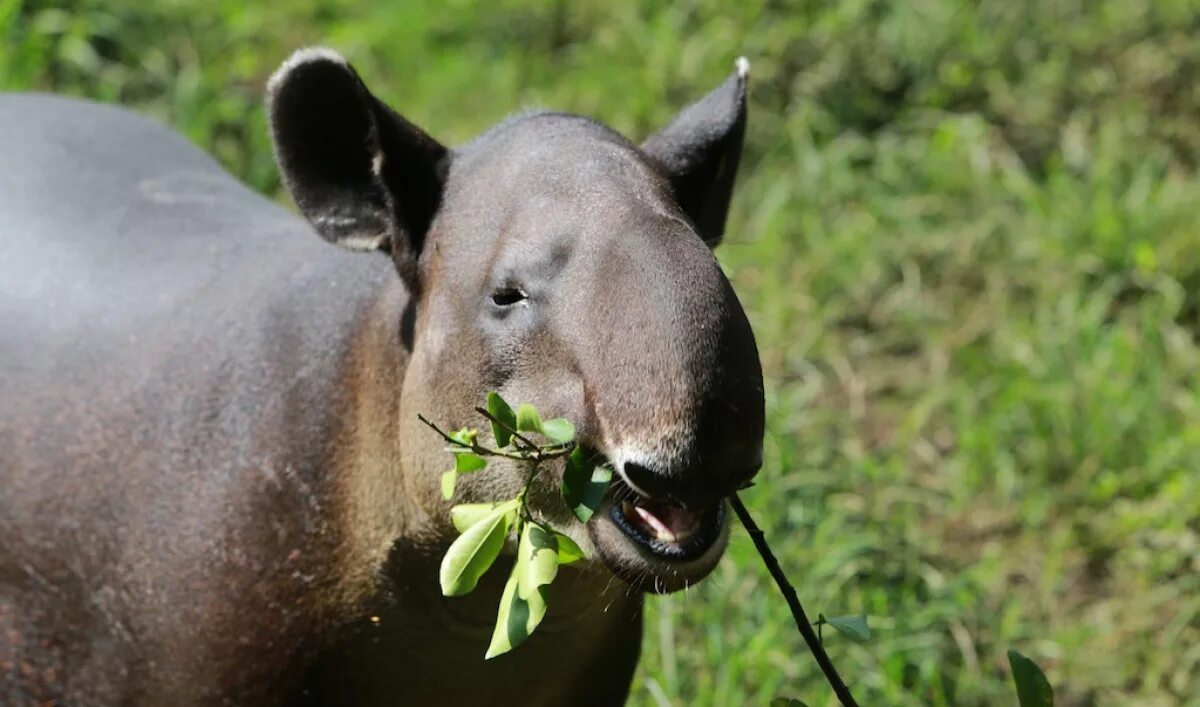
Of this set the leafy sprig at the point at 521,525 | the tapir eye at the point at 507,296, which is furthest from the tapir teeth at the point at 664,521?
the tapir eye at the point at 507,296

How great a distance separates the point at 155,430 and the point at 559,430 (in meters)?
1.40

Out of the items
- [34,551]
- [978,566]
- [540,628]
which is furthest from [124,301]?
[978,566]

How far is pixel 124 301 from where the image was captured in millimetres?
4238

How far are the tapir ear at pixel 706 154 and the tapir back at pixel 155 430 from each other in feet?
2.10

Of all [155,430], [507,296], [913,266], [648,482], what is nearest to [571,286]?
[507,296]

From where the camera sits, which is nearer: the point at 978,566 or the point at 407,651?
the point at 407,651

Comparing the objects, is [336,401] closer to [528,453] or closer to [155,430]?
[155,430]

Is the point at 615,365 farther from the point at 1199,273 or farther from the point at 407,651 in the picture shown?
the point at 1199,273

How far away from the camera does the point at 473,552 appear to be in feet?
9.42

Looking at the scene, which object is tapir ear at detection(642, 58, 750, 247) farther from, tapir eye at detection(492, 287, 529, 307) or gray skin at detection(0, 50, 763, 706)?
tapir eye at detection(492, 287, 529, 307)

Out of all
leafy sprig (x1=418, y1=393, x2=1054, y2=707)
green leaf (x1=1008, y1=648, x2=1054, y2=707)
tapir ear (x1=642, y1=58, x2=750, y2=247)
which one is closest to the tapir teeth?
leafy sprig (x1=418, y1=393, x2=1054, y2=707)

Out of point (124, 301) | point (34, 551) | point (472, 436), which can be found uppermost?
point (472, 436)

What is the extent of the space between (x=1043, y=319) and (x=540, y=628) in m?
3.76

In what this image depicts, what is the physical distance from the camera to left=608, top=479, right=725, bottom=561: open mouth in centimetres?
301
